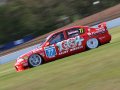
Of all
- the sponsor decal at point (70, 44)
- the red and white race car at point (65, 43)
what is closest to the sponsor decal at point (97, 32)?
the red and white race car at point (65, 43)

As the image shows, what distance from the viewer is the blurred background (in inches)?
1828

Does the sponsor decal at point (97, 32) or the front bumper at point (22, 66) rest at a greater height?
the sponsor decal at point (97, 32)

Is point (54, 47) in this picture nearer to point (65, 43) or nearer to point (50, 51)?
point (50, 51)

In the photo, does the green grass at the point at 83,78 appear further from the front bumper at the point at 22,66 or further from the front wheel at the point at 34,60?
the front bumper at the point at 22,66

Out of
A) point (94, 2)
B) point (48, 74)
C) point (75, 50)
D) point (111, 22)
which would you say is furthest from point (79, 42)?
point (94, 2)

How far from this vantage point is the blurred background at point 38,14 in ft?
152

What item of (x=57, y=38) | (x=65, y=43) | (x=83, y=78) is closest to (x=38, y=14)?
(x=57, y=38)

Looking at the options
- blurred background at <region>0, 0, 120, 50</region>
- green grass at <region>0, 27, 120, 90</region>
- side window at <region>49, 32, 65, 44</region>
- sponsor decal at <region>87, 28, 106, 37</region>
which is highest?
blurred background at <region>0, 0, 120, 50</region>

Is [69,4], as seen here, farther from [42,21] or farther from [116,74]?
[116,74]

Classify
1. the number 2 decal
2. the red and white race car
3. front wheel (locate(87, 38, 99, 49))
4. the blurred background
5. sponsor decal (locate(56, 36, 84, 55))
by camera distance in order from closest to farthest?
1. the red and white race car
2. the number 2 decal
3. sponsor decal (locate(56, 36, 84, 55))
4. front wheel (locate(87, 38, 99, 49))
5. the blurred background

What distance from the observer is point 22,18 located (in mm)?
47719

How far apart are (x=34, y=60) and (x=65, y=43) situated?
1458 millimetres

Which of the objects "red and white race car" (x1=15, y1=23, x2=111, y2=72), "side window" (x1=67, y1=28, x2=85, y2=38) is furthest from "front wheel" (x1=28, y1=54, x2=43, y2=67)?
"side window" (x1=67, y1=28, x2=85, y2=38)

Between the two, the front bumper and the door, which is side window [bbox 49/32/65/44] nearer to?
the door
